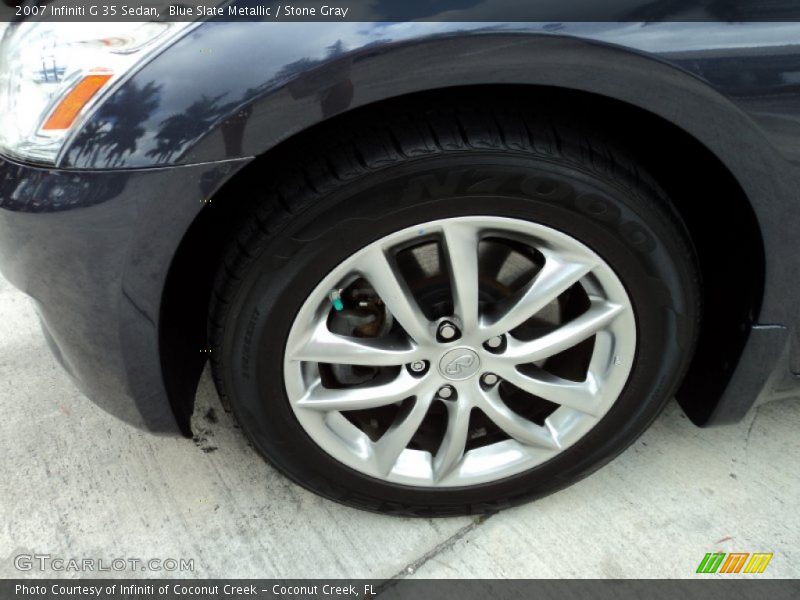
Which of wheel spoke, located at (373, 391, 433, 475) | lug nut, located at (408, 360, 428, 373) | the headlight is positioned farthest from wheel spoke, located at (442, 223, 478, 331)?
the headlight

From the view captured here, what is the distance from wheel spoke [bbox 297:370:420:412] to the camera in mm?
1551

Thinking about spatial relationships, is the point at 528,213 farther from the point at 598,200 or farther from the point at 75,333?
the point at 75,333

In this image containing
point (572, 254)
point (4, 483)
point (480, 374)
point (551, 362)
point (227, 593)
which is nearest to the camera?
point (572, 254)

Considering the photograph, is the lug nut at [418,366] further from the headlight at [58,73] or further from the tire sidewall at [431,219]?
the headlight at [58,73]

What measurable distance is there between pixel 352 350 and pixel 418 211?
14.3 inches

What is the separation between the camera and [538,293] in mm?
1469

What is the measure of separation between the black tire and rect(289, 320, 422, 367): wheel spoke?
6cm

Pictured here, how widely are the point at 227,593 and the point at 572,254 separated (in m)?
1.19

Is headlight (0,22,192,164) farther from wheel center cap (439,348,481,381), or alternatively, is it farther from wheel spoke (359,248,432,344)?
wheel center cap (439,348,481,381)

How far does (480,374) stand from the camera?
1580mm

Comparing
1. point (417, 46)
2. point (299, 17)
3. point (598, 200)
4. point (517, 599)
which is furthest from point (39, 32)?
point (517, 599)

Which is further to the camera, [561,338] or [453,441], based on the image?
[453,441]

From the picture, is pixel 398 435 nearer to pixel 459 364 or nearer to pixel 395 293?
pixel 459 364

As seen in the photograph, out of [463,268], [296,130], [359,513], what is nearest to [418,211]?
[463,268]
